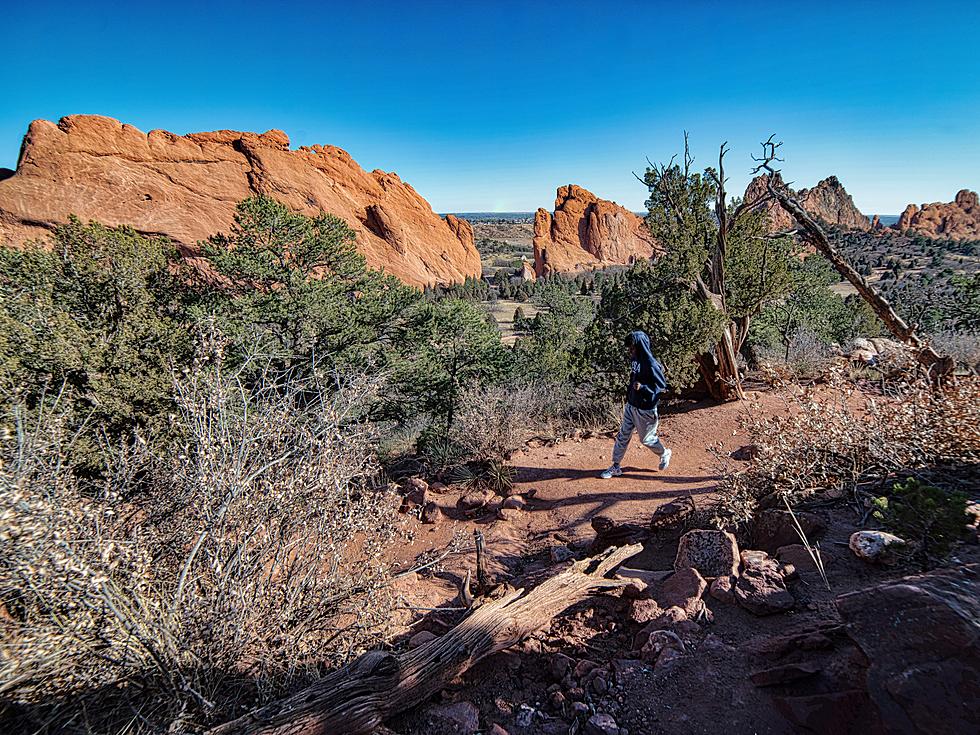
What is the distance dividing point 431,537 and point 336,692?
347 cm

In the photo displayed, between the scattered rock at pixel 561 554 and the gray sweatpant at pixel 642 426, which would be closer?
the scattered rock at pixel 561 554

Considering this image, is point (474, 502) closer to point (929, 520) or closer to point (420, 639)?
point (420, 639)

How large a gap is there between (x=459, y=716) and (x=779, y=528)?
250cm

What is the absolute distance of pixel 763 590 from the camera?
7.98 ft

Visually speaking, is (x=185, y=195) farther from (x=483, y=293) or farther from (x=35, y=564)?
(x=35, y=564)

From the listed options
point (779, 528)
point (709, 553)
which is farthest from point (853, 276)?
point (709, 553)

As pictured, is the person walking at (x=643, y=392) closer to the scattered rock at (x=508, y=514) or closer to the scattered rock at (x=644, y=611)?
the scattered rock at (x=508, y=514)

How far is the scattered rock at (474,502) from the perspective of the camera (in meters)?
5.63

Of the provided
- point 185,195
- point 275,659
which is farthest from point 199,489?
point 185,195

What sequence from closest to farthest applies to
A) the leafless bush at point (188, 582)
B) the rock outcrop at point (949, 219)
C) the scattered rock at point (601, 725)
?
the leafless bush at point (188, 582)
the scattered rock at point (601, 725)
the rock outcrop at point (949, 219)

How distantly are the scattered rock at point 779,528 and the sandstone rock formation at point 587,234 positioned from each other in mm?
81450

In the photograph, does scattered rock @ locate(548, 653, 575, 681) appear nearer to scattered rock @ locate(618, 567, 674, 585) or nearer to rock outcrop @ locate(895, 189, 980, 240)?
scattered rock @ locate(618, 567, 674, 585)

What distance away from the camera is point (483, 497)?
5.71 metres

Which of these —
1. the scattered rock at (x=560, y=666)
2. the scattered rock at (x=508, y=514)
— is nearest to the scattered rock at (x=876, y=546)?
the scattered rock at (x=560, y=666)
